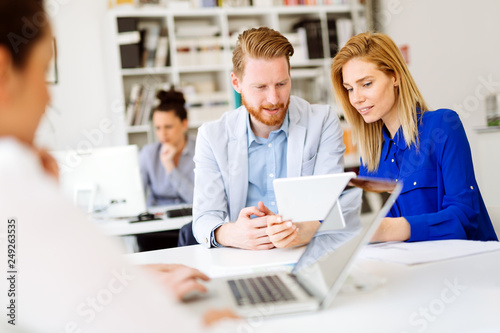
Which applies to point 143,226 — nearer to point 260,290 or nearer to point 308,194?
point 308,194

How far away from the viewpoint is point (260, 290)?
3.10ft

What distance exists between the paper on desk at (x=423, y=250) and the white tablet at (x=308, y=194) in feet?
0.58

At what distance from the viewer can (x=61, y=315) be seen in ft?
1.75

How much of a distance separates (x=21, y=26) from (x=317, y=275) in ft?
2.23

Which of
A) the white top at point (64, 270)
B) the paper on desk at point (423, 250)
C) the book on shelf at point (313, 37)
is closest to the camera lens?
the white top at point (64, 270)

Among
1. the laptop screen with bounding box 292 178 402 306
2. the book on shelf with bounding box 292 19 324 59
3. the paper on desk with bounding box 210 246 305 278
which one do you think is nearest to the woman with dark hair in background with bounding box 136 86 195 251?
the book on shelf with bounding box 292 19 324 59

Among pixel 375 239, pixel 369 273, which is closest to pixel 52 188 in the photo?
pixel 369 273

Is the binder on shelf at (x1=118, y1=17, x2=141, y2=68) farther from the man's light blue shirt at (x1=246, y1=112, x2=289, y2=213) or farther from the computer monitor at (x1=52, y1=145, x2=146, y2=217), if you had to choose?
the man's light blue shirt at (x1=246, y1=112, x2=289, y2=213)

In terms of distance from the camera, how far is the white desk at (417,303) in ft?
2.63

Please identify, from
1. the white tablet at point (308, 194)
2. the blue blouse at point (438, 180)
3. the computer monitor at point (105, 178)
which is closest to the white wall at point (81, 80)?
the computer monitor at point (105, 178)

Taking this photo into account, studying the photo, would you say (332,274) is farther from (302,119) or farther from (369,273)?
(302,119)

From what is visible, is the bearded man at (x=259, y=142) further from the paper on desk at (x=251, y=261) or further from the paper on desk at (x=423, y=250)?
the paper on desk at (x=423, y=250)

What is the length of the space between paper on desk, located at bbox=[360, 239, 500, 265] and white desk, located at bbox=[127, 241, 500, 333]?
0.03 m

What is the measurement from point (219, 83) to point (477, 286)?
157 inches
